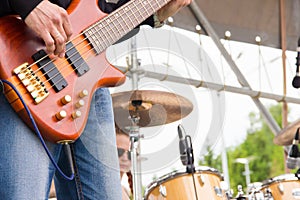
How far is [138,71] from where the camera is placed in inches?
75.2

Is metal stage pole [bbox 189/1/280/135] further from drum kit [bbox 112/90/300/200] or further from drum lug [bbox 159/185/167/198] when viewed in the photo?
drum lug [bbox 159/185/167/198]

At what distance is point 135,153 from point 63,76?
89cm

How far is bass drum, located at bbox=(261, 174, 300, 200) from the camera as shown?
3359 mm

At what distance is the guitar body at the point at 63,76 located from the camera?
4.45 feet

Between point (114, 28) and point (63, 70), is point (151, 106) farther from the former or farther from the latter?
point (63, 70)

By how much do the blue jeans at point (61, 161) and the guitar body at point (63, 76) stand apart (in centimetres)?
4

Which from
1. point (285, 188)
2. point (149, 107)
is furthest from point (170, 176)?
point (149, 107)

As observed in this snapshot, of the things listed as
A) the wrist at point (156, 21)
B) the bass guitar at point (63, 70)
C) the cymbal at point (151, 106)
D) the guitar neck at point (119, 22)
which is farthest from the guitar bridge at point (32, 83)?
the wrist at point (156, 21)

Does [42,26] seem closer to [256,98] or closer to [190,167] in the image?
[190,167]

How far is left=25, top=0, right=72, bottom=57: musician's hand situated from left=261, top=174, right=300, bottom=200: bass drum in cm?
224

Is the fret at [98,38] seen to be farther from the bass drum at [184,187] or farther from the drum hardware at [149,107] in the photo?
the bass drum at [184,187]

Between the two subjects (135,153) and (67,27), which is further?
(135,153)

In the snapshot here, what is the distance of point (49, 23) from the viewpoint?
136 centimetres

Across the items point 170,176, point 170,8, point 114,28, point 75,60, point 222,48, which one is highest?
point 222,48
